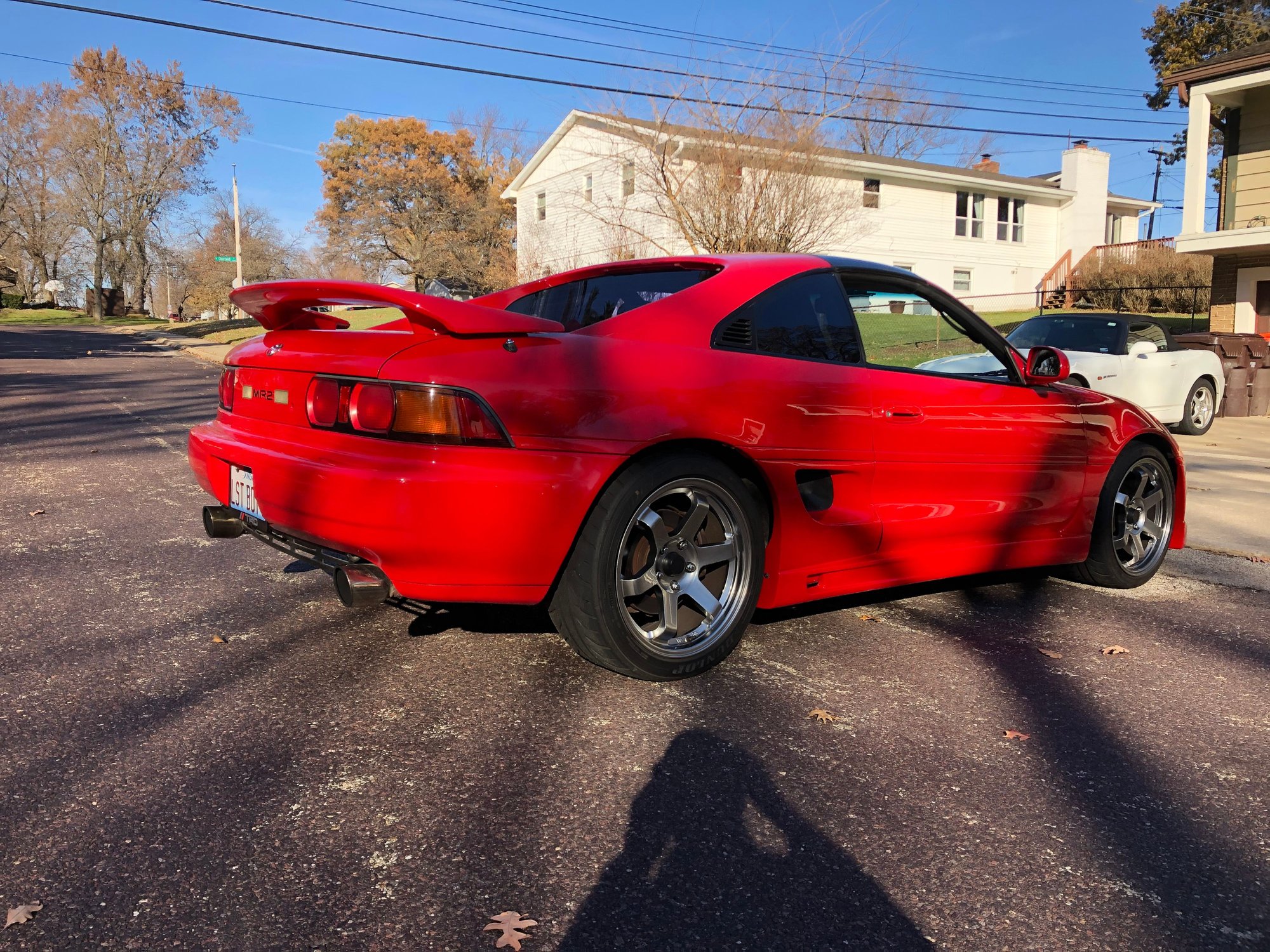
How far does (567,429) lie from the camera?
3.03 meters

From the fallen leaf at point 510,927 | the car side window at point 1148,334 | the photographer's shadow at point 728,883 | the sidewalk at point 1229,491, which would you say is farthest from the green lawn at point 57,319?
the fallen leaf at point 510,927

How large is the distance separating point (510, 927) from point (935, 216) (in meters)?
34.0

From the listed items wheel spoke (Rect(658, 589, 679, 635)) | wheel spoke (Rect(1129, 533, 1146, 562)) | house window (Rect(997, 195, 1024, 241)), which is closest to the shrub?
house window (Rect(997, 195, 1024, 241))

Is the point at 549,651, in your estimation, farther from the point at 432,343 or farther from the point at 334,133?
the point at 334,133

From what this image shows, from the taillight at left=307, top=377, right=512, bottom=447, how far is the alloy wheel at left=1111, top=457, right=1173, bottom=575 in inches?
138

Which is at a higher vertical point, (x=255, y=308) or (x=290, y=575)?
(x=255, y=308)

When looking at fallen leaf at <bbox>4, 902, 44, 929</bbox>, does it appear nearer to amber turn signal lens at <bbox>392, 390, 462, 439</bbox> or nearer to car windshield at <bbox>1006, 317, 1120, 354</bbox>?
amber turn signal lens at <bbox>392, 390, 462, 439</bbox>

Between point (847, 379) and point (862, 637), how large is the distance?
1.09 m

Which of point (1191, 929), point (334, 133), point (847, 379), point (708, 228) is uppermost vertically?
point (334, 133)

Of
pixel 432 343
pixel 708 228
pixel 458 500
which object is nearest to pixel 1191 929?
pixel 458 500

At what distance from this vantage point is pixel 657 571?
3.35m

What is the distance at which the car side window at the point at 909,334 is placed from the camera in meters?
4.18

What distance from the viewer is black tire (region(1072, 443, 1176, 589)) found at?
4840mm

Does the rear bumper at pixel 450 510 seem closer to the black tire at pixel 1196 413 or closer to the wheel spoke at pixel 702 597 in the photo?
the wheel spoke at pixel 702 597
